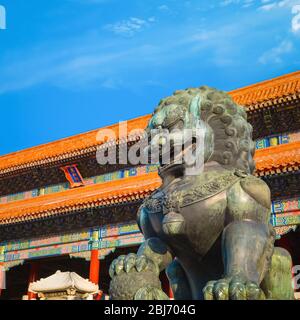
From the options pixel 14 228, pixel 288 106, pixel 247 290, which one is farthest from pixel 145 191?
pixel 247 290

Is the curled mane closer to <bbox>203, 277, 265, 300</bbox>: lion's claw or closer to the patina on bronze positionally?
the patina on bronze

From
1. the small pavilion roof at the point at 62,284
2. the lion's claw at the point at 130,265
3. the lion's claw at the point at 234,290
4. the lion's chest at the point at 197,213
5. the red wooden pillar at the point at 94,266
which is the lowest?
the lion's claw at the point at 234,290

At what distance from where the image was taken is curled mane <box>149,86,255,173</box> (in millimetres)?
2346

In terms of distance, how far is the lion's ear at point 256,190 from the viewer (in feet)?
7.00

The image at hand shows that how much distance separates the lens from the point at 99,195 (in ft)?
39.5

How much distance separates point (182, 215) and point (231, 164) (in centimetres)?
40

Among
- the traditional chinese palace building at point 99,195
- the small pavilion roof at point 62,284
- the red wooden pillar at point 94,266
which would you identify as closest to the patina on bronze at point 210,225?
the traditional chinese palace building at point 99,195

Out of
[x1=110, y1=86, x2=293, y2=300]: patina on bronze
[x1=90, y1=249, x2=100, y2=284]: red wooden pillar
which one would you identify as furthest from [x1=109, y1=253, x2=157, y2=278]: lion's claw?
[x1=90, y1=249, x2=100, y2=284]: red wooden pillar

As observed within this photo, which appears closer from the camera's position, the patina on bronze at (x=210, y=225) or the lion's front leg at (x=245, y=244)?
the lion's front leg at (x=245, y=244)

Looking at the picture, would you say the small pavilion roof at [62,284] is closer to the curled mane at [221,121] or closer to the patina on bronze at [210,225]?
the patina on bronze at [210,225]

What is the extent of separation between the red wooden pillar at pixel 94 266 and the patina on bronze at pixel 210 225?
9.08 meters

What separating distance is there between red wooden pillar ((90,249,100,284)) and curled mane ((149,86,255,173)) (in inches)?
362

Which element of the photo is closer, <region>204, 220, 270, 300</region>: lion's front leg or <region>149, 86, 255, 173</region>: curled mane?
<region>204, 220, 270, 300</region>: lion's front leg
